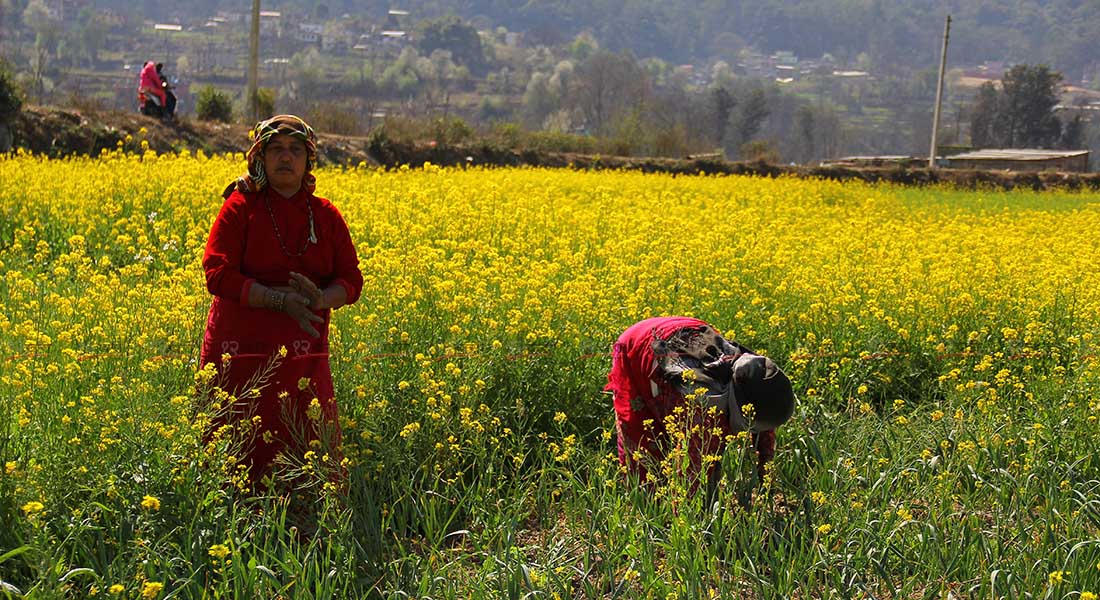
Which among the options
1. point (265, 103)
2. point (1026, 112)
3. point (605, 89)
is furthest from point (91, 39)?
point (265, 103)

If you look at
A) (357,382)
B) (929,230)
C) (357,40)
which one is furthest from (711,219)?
(357,40)

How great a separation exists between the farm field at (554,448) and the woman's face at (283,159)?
0.73 m

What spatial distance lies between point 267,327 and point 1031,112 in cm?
6291

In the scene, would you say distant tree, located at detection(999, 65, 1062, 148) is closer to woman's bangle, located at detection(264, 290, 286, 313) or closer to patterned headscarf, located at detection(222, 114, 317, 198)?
patterned headscarf, located at detection(222, 114, 317, 198)

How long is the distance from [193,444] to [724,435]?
1726mm

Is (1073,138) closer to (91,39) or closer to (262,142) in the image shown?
(262,142)

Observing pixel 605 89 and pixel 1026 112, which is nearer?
pixel 1026 112

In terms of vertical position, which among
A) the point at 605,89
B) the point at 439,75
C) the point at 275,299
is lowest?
the point at 275,299

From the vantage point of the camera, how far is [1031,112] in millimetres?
60594

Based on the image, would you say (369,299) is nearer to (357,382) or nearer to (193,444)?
(357,382)

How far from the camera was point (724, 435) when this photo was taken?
3980mm

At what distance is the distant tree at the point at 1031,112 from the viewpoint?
198 ft

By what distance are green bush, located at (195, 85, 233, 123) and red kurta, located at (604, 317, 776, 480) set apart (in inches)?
697

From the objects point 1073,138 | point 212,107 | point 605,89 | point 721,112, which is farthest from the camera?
point 605,89
